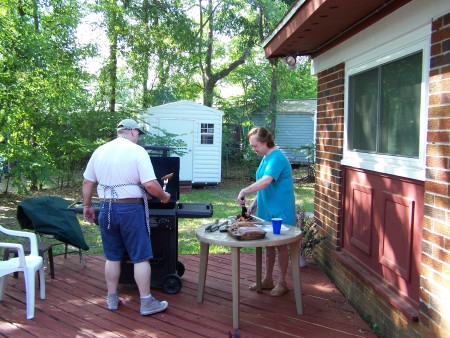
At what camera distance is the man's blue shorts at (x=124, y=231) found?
3738 millimetres

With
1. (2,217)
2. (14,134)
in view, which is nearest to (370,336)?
(2,217)

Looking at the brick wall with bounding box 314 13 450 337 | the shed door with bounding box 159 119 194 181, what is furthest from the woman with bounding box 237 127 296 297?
the shed door with bounding box 159 119 194 181

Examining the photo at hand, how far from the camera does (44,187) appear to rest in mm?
12938

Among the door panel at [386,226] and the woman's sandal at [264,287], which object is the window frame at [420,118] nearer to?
the door panel at [386,226]

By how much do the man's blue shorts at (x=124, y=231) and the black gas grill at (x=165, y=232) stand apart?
0.49 m

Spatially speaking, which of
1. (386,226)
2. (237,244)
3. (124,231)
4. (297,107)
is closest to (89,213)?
(124,231)

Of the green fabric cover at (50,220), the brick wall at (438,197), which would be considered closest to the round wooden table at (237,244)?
the brick wall at (438,197)

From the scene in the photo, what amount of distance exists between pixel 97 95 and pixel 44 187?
11.2ft

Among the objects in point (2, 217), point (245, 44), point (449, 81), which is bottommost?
point (2, 217)

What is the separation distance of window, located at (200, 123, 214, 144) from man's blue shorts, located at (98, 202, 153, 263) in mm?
9974

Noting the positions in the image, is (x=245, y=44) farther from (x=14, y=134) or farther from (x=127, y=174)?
(x=127, y=174)

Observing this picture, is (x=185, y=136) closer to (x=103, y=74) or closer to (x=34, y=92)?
(x=103, y=74)

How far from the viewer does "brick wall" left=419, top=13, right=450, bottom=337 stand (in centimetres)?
260

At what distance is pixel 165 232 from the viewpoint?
4.41m
